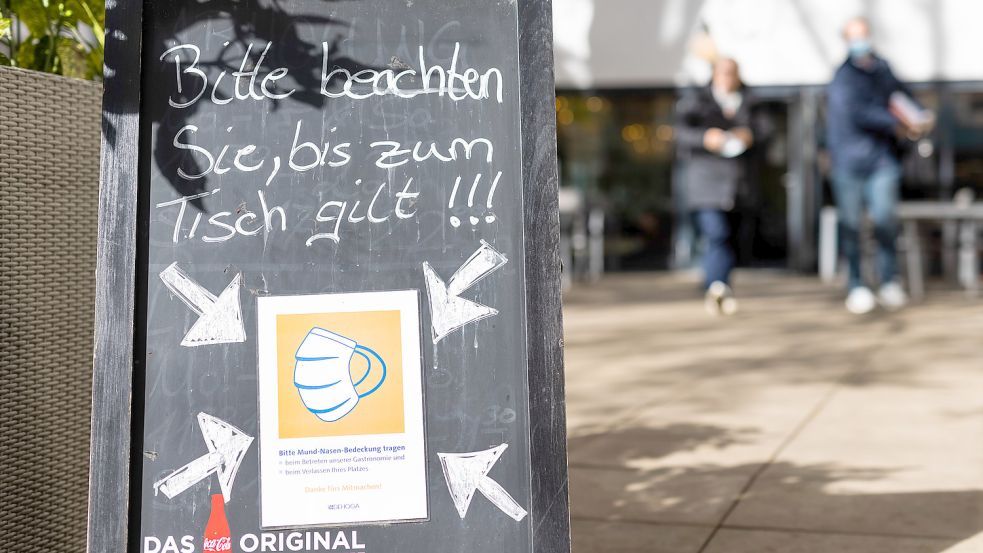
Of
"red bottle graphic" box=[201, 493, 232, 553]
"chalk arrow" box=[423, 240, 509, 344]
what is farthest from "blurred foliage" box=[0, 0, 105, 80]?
"red bottle graphic" box=[201, 493, 232, 553]

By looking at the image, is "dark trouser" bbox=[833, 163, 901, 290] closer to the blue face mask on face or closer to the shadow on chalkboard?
the blue face mask on face

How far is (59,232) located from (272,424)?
94cm

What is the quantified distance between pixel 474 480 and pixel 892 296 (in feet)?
27.1

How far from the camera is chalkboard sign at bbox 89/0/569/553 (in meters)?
2.81

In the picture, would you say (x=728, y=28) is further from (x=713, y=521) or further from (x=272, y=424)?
(x=272, y=424)

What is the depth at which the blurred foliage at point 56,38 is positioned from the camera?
3537 mm

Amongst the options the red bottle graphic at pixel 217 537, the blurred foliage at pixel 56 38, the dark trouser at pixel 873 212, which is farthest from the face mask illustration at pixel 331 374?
the dark trouser at pixel 873 212

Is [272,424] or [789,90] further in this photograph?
[789,90]

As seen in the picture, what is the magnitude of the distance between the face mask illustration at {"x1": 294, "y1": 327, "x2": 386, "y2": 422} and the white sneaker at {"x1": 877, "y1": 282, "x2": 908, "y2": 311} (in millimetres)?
8223

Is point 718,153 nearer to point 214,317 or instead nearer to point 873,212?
point 873,212

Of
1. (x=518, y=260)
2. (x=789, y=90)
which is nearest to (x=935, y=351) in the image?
(x=518, y=260)

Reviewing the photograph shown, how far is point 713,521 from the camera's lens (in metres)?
4.10

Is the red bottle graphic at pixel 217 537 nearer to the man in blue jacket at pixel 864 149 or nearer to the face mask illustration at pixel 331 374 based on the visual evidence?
the face mask illustration at pixel 331 374

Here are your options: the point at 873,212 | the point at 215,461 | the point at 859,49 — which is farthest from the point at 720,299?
the point at 215,461
